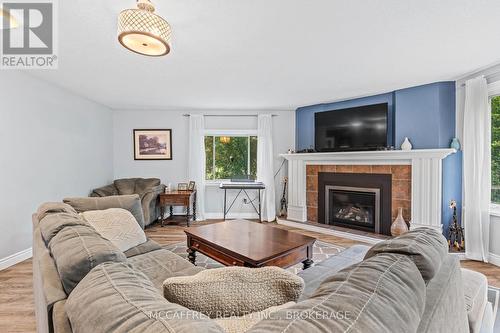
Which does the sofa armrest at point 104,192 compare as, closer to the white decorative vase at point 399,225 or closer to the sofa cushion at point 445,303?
the sofa cushion at point 445,303

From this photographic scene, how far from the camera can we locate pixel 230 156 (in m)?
5.12

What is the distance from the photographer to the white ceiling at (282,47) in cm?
171

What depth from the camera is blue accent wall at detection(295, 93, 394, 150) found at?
3.78 metres

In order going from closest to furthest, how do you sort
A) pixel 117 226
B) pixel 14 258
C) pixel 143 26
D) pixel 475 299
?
pixel 475 299
pixel 143 26
pixel 117 226
pixel 14 258

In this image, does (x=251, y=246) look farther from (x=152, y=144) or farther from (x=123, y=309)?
(x=152, y=144)

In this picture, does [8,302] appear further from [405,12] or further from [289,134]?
[289,134]

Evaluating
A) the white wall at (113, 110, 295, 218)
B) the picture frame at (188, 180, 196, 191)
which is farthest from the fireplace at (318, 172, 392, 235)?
the picture frame at (188, 180, 196, 191)

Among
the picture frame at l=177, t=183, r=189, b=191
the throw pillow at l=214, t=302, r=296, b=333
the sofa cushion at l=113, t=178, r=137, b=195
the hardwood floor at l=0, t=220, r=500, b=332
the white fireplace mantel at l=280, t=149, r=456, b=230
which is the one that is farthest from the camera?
the picture frame at l=177, t=183, r=189, b=191

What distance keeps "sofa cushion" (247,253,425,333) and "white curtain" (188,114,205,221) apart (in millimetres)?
4317

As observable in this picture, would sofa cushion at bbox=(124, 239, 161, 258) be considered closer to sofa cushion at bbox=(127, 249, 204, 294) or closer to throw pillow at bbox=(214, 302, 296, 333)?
sofa cushion at bbox=(127, 249, 204, 294)

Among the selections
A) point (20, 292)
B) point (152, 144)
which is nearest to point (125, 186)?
point (152, 144)

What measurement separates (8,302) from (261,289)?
2517 mm

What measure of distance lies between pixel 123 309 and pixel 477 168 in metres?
3.85

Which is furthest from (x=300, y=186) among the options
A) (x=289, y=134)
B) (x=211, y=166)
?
(x=211, y=166)
